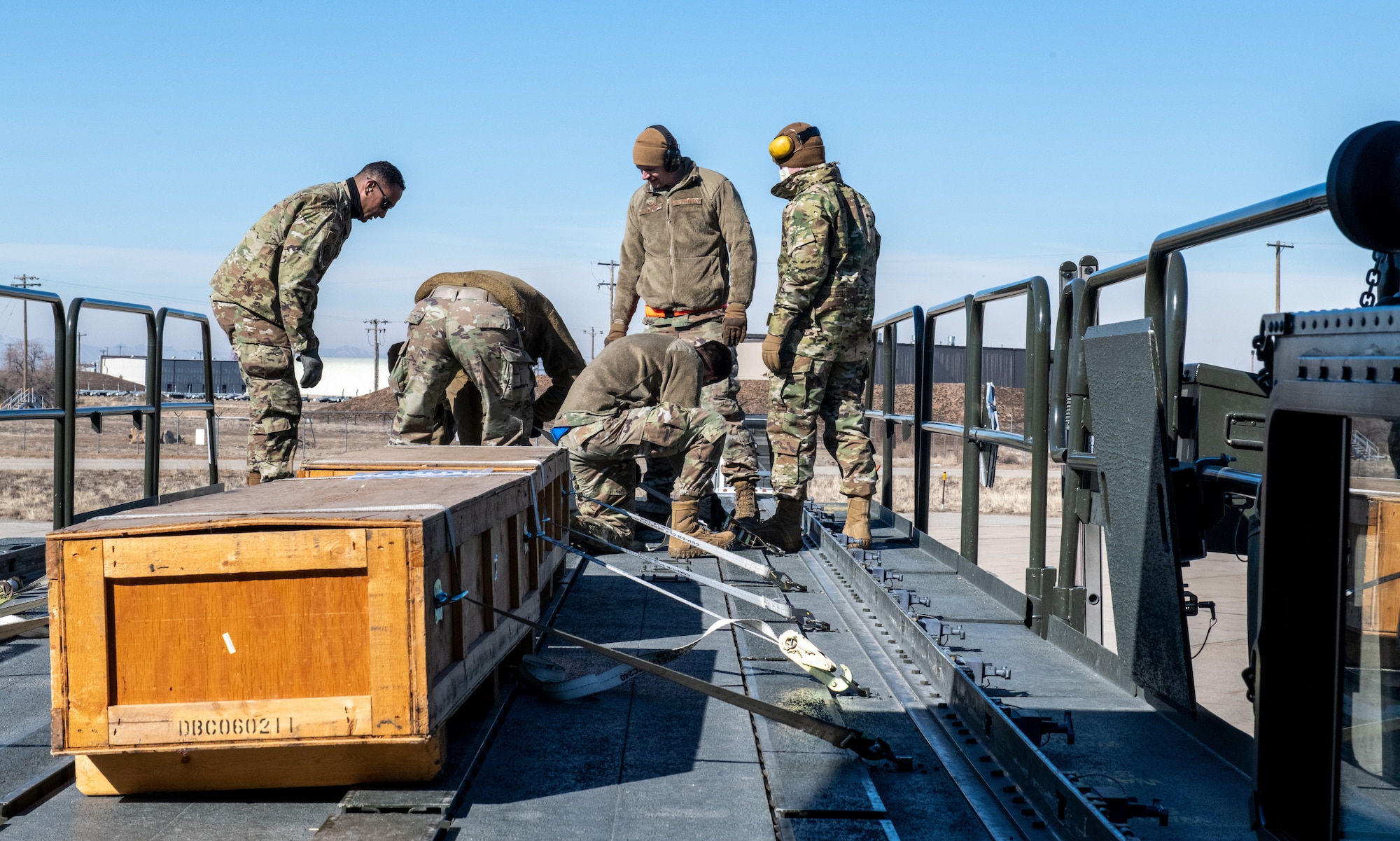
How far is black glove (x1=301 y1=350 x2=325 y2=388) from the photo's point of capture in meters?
5.59

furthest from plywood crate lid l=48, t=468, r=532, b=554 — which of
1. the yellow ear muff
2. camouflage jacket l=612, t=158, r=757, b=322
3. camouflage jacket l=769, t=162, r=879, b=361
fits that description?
camouflage jacket l=612, t=158, r=757, b=322

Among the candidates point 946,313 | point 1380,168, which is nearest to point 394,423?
point 946,313

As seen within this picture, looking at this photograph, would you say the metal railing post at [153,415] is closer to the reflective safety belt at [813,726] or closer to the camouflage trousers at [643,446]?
the camouflage trousers at [643,446]

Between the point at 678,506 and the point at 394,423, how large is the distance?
1.58 meters

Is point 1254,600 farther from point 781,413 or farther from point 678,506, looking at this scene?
point 781,413

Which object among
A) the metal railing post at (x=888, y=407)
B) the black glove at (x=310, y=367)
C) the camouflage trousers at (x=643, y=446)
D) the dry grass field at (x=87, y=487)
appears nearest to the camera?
the camouflage trousers at (x=643, y=446)

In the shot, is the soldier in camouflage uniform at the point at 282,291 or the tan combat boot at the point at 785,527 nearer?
the soldier in camouflage uniform at the point at 282,291

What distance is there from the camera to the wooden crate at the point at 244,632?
2.21 metres

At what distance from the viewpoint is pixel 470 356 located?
5523 millimetres

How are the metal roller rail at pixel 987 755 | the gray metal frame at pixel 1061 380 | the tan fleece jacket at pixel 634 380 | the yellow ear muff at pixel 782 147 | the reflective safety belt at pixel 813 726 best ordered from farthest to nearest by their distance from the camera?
the yellow ear muff at pixel 782 147 < the tan fleece jacket at pixel 634 380 < the gray metal frame at pixel 1061 380 < the reflective safety belt at pixel 813 726 < the metal roller rail at pixel 987 755

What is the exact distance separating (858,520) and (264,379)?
2951 millimetres

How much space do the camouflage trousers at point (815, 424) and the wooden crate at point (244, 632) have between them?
11.6 feet

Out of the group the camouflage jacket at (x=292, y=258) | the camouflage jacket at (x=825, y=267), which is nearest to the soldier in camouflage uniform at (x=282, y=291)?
the camouflage jacket at (x=292, y=258)

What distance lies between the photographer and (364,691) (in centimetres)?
226
